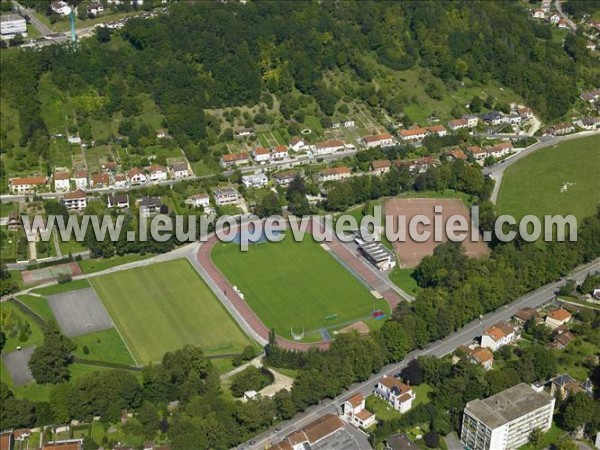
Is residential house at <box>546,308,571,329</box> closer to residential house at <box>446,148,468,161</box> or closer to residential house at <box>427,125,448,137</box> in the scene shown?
residential house at <box>446,148,468,161</box>

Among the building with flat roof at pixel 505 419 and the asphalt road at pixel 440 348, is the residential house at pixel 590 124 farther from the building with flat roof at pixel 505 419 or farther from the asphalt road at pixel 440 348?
the building with flat roof at pixel 505 419

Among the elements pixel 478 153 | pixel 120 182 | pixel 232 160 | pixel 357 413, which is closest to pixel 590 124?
pixel 478 153

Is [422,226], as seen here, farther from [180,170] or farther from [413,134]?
[180,170]

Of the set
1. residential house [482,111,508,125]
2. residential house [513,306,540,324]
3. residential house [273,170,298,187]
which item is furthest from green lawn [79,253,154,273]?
residential house [482,111,508,125]

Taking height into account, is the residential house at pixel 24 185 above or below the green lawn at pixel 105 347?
above

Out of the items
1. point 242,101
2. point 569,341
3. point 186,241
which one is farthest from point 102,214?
point 569,341

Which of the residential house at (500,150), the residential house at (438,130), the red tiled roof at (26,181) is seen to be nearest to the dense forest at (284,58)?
the red tiled roof at (26,181)
